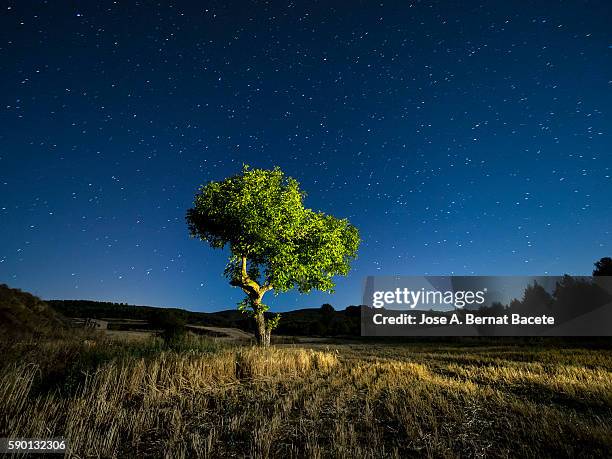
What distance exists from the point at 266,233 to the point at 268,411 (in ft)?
40.1

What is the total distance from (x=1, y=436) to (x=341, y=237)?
19.5 meters

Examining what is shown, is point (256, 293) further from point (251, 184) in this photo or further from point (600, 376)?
point (600, 376)

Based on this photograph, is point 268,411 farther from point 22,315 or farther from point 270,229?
point 22,315

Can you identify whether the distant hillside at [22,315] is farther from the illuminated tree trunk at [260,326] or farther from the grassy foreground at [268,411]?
the illuminated tree trunk at [260,326]

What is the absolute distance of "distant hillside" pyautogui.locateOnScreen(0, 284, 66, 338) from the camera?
57.4 feet

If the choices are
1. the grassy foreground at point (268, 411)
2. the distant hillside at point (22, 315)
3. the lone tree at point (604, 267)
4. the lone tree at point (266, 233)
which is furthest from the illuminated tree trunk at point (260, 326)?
the lone tree at point (604, 267)

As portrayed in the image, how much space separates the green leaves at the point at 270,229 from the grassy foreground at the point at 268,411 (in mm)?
8490

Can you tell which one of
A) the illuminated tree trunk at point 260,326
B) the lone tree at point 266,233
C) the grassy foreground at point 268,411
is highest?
the lone tree at point 266,233

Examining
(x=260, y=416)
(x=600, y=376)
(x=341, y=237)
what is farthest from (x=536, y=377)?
(x=341, y=237)

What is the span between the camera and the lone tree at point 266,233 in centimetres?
1936

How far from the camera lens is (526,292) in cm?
5150

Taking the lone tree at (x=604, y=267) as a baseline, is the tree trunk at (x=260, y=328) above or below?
below

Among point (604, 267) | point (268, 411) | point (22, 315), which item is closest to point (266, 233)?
point (268, 411)

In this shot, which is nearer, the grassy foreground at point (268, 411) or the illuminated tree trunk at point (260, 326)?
the grassy foreground at point (268, 411)
